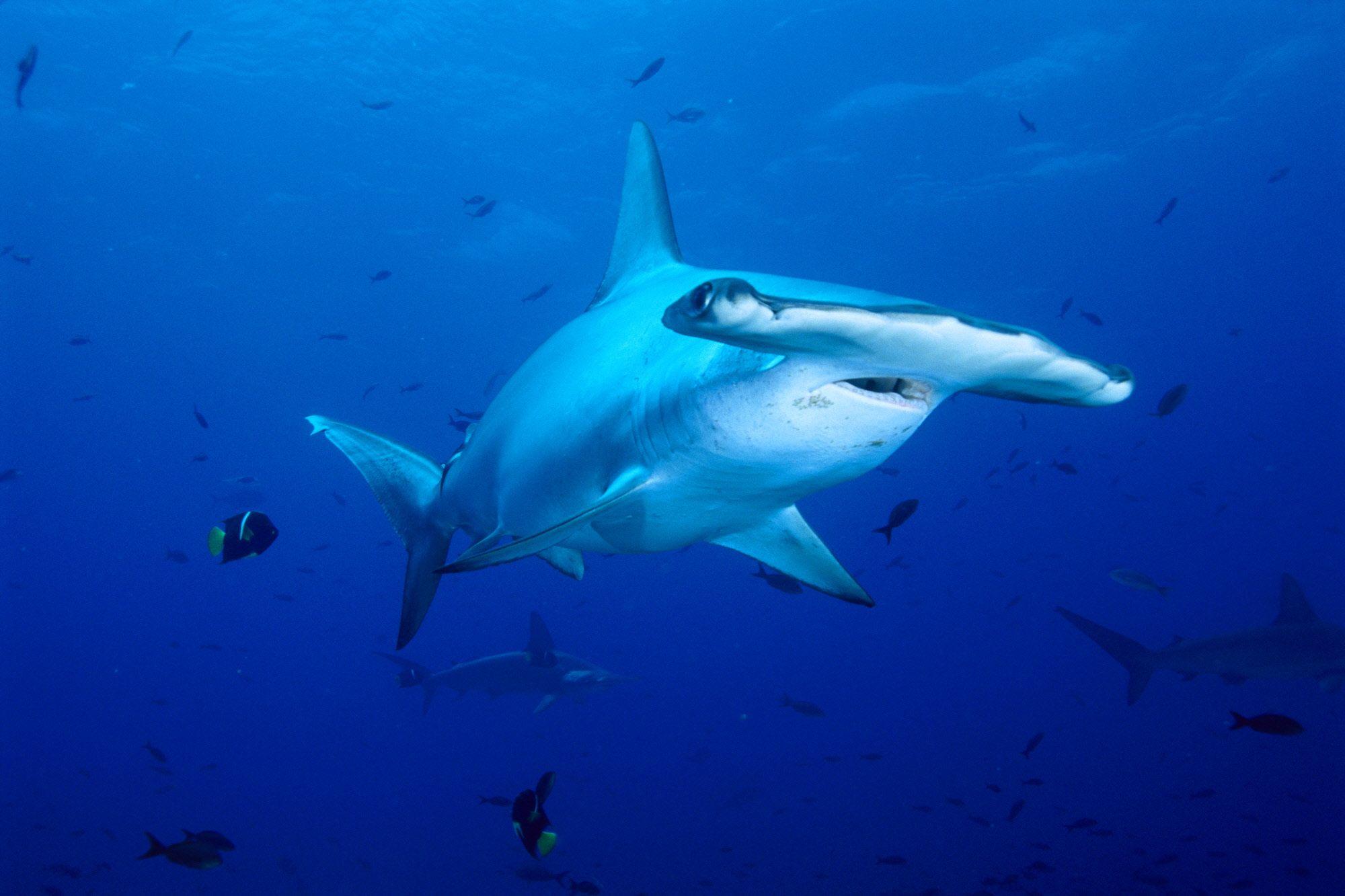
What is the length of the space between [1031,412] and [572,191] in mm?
31772

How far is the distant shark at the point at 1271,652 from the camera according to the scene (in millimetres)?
9438

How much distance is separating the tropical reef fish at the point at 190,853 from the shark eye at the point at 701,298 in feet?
19.2

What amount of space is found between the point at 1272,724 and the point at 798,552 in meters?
5.03

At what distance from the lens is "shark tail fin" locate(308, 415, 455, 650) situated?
4.20 m

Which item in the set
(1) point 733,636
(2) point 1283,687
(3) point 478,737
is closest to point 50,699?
(3) point 478,737

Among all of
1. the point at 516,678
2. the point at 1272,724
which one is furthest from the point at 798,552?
the point at 516,678

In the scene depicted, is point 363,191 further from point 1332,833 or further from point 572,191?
point 1332,833

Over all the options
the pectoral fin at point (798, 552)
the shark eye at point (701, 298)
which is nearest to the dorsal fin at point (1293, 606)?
the pectoral fin at point (798, 552)

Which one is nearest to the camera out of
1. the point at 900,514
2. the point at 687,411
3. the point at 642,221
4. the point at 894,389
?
the point at 894,389

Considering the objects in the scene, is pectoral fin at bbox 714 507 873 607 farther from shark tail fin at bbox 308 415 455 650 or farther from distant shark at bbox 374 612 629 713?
distant shark at bbox 374 612 629 713

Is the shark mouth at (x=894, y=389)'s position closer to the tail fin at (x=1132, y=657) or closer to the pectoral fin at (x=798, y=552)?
the pectoral fin at (x=798, y=552)

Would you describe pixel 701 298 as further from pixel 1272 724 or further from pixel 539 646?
pixel 539 646

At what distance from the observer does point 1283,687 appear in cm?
3166

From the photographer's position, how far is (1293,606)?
994cm
